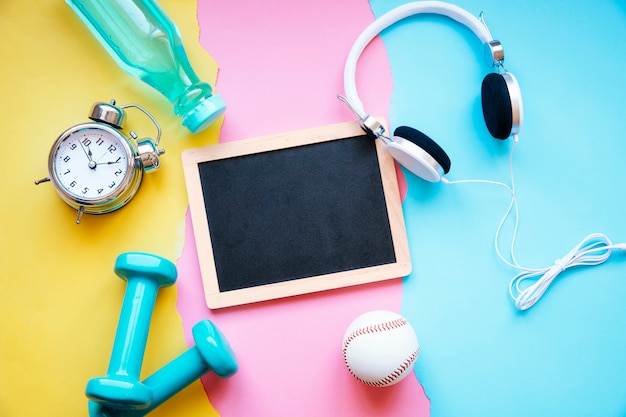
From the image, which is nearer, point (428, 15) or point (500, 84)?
point (500, 84)

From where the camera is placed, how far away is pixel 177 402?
103 cm

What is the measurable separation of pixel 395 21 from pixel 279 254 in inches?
20.9

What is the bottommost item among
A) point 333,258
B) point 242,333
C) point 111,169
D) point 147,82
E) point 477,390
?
point 477,390

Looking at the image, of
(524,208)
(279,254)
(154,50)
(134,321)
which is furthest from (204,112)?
(524,208)

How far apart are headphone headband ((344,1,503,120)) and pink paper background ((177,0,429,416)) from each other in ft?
0.15

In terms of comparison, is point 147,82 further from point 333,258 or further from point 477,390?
point 477,390

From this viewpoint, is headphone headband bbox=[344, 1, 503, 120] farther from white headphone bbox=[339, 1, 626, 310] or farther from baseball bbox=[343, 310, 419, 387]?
baseball bbox=[343, 310, 419, 387]

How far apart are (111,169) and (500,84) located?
0.76m

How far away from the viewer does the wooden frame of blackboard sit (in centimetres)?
102

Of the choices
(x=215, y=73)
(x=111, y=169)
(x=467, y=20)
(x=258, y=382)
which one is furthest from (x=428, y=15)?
(x=258, y=382)

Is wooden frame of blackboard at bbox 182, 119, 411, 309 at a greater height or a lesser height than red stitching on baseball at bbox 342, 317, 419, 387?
greater

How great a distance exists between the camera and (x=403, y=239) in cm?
102

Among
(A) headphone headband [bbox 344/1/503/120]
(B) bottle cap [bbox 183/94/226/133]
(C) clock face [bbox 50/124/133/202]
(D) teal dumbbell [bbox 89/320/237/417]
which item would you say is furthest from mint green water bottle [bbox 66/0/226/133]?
(D) teal dumbbell [bbox 89/320/237/417]

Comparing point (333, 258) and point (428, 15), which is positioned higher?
point (428, 15)
